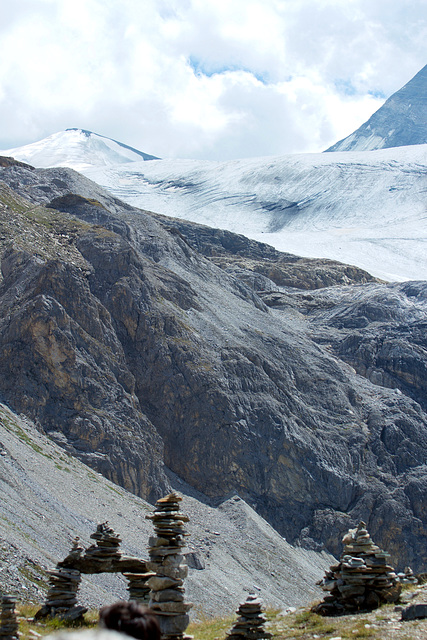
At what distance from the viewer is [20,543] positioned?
80.1ft

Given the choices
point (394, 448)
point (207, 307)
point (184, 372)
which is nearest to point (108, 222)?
point (207, 307)

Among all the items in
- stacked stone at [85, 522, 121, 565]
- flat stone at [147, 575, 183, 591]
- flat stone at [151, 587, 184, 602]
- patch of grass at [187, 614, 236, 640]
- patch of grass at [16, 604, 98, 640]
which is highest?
flat stone at [147, 575, 183, 591]

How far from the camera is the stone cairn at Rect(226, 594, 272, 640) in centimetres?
1427

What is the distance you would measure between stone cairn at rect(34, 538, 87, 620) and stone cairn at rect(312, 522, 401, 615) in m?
5.98

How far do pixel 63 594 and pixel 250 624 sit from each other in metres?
5.41

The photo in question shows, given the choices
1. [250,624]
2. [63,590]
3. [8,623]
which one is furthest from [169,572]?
[63,590]

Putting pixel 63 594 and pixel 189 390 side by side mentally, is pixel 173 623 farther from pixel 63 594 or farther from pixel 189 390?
pixel 189 390

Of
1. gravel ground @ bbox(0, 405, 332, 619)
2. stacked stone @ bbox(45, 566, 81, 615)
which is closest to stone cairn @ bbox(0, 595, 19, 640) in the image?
stacked stone @ bbox(45, 566, 81, 615)

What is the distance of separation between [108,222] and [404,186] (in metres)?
148

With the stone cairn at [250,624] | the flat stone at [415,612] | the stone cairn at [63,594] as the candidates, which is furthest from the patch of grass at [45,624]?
the flat stone at [415,612]

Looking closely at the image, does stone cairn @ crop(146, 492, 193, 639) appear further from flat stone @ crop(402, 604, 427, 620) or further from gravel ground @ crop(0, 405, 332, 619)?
gravel ground @ crop(0, 405, 332, 619)

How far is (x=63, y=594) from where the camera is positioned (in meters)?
17.3

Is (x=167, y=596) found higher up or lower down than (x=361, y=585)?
lower down

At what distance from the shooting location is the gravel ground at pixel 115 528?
24.2 meters
